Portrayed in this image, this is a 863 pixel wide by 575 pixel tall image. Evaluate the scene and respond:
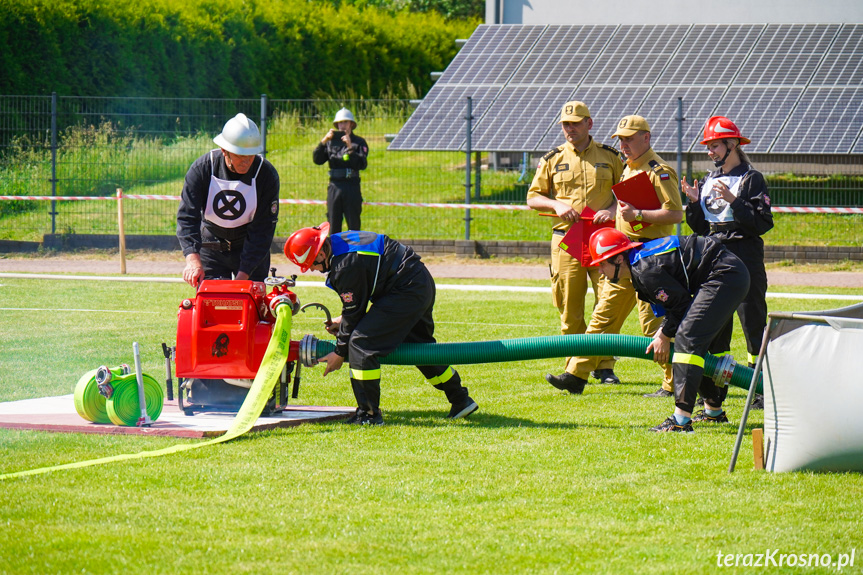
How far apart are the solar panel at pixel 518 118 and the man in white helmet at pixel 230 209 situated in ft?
38.3

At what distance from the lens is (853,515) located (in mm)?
4848

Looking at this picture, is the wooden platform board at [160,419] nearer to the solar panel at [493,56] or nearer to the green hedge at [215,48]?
the solar panel at [493,56]

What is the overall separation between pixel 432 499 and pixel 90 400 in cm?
256

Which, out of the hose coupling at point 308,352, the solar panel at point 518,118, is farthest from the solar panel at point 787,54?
the hose coupling at point 308,352

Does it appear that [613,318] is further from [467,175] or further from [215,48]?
[215,48]

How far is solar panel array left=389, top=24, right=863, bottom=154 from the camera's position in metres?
19.1

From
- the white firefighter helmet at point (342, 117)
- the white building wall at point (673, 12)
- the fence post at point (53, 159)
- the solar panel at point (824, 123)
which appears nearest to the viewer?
the white firefighter helmet at point (342, 117)

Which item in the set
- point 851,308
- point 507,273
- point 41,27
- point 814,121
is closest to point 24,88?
point 41,27

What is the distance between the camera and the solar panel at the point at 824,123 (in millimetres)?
18375

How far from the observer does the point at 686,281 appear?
6.64 meters

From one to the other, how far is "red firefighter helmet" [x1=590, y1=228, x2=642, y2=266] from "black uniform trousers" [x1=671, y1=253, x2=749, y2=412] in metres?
0.52

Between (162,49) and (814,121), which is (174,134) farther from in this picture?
(814,121)

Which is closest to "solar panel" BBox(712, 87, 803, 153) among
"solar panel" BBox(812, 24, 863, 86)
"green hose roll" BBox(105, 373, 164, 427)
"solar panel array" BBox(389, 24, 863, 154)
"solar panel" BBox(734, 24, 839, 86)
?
"solar panel array" BBox(389, 24, 863, 154)

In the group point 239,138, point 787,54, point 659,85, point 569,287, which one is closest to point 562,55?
point 659,85
